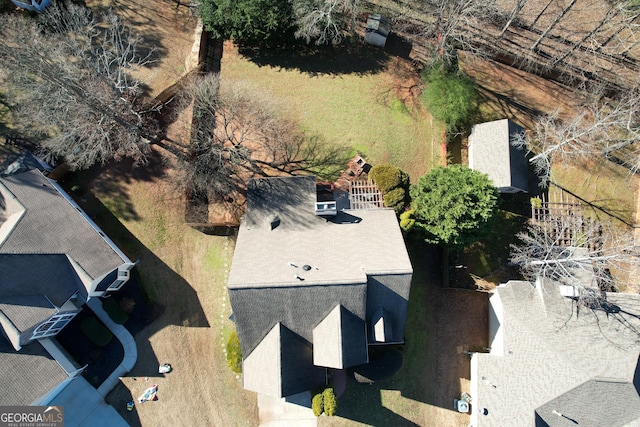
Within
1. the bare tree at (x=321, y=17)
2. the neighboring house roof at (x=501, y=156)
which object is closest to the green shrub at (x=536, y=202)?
the neighboring house roof at (x=501, y=156)

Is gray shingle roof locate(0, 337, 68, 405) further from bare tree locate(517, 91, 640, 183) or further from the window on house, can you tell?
bare tree locate(517, 91, 640, 183)

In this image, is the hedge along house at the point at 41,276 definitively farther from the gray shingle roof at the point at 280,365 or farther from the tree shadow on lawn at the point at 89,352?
the gray shingle roof at the point at 280,365

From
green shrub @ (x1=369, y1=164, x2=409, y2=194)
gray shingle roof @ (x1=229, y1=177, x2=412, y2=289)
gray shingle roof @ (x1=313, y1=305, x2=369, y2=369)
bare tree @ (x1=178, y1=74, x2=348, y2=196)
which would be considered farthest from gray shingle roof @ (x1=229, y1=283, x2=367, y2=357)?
bare tree @ (x1=178, y1=74, x2=348, y2=196)

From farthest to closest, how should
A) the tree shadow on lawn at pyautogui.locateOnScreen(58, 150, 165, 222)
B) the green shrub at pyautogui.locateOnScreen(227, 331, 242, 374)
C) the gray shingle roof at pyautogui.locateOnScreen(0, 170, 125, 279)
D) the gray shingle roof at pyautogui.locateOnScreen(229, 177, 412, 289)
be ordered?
the tree shadow on lawn at pyautogui.locateOnScreen(58, 150, 165, 222) < the green shrub at pyautogui.locateOnScreen(227, 331, 242, 374) < the gray shingle roof at pyautogui.locateOnScreen(0, 170, 125, 279) < the gray shingle roof at pyautogui.locateOnScreen(229, 177, 412, 289)

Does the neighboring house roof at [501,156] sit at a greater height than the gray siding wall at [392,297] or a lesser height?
greater

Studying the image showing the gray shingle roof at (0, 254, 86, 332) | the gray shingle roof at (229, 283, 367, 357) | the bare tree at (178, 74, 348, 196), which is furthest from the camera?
the bare tree at (178, 74, 348, 196)

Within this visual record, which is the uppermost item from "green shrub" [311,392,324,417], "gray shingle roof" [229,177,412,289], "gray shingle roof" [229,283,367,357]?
"gray shingle roof" [229,177,412,289]
